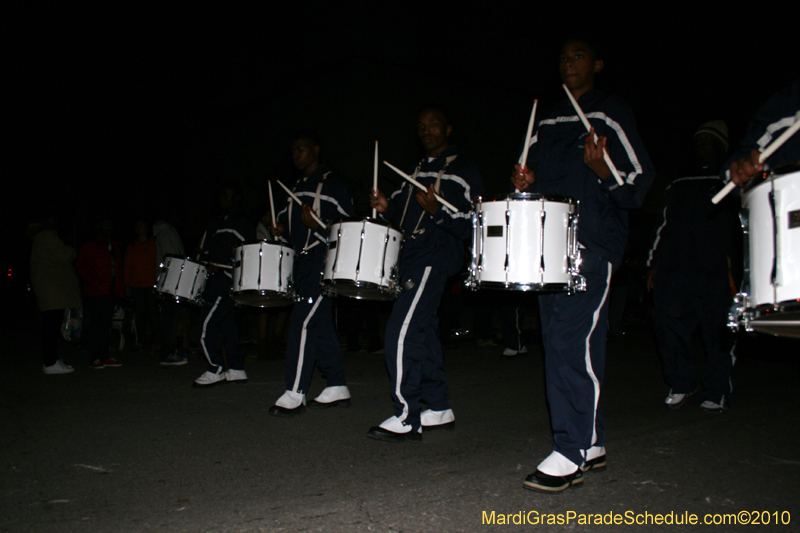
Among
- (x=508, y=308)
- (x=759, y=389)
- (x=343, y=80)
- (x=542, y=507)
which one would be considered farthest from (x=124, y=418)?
(x=343, y=80)

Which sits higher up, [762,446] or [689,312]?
[689,312]

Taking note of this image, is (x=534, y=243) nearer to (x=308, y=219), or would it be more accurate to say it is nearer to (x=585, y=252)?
(x=585, y=252)

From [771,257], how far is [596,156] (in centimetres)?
102

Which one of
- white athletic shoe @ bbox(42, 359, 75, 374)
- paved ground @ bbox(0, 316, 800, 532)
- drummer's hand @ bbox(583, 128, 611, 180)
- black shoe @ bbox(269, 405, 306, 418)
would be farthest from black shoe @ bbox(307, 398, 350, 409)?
white athletic shoe @ bbox(42, 359, 75, 374)

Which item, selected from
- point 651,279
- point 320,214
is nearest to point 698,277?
point 651,279

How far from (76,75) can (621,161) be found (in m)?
17.9

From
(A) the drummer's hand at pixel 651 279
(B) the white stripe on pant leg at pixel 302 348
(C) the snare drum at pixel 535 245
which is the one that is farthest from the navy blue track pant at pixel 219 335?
(A) the drummer's hand at pixel 651 279

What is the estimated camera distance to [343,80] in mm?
18484

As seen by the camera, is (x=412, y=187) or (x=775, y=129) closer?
(x=775, y=129)

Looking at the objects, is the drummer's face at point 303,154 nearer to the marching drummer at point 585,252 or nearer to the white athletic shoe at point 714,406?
the marching drummer at point 585,252

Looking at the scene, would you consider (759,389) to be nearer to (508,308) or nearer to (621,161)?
(508,308)

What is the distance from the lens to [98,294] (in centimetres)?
805

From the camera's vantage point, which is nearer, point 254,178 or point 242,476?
point 242,476

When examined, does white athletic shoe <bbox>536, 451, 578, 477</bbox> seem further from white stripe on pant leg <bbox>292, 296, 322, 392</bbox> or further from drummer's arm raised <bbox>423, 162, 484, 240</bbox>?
white stripe on pant leg <bbox>292, 296, 322, 392</bbox>
